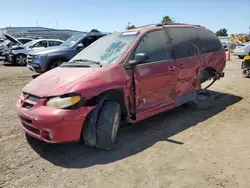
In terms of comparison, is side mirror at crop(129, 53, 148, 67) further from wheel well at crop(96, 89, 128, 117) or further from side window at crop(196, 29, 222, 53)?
side window at crop(196, 29, 222, 53)

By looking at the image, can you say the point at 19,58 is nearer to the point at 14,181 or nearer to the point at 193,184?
the point at 14,181

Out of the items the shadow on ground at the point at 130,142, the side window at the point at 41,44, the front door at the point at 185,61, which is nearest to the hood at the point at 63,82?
the shadow on ground at the point at 130,142

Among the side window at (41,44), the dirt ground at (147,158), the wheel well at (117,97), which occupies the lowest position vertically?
the dirt ground at (147,158)

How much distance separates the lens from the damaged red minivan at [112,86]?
3.66 m

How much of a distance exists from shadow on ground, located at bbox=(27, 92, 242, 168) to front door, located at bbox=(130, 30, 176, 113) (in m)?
0.45

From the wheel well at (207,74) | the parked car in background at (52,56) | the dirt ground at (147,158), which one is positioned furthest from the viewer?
the parked car in background at (52,56)

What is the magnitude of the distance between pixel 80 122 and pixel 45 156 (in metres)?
0.77

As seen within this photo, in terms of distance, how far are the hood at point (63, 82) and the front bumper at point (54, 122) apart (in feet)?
0.74

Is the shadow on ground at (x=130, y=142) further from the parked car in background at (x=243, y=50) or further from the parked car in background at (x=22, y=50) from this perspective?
the parked car in background at (x=243, y=50)

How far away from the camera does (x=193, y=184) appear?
3158 millimetres

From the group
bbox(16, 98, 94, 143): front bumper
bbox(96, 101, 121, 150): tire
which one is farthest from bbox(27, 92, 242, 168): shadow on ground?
bbox(16, 98, 94, 143): front bumper

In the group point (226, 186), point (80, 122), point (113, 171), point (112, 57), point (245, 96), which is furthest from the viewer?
point (245, 96)

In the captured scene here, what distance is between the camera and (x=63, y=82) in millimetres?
3916

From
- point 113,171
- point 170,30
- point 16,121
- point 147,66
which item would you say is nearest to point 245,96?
point 170,30
